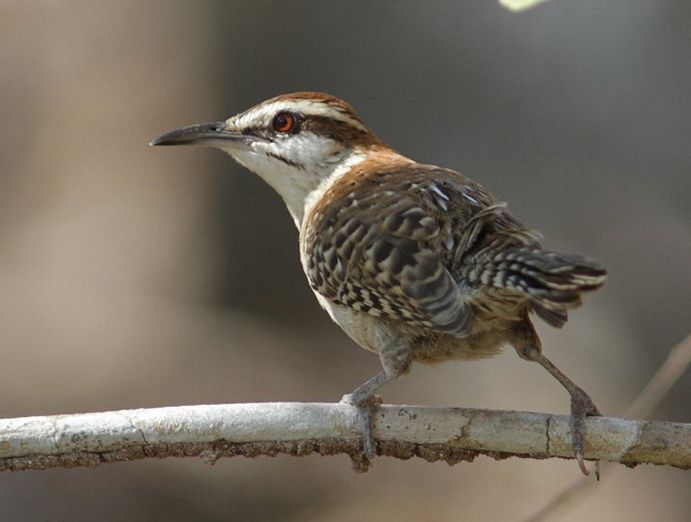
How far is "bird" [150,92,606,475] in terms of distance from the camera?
149 inches

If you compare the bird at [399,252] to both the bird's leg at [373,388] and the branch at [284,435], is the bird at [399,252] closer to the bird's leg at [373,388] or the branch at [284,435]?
the bird's leg at [373,388]

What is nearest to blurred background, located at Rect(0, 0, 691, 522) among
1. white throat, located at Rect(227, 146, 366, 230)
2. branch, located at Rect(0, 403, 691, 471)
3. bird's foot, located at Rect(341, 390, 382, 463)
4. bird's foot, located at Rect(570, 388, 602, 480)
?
white throat, located at Rect(227, 146, 366, 230)

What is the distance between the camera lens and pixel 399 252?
4039 millimetres

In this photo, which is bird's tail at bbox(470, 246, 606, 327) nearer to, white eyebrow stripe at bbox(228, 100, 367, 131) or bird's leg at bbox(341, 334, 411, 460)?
bird's leg at bbox(341, 334, 411, 460)

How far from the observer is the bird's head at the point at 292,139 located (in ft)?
16.1

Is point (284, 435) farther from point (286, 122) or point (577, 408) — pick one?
point (286, 122)

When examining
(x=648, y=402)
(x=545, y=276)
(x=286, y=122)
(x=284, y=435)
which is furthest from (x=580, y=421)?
(x=286, y=122)

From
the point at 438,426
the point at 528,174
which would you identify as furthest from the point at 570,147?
the point at 438,426

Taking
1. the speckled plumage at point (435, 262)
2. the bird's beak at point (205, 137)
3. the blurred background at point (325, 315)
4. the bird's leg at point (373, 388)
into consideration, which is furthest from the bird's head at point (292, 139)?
the blurred background at point (325, 315)

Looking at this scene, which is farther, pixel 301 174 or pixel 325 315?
pixel 325 315

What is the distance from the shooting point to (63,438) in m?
3.64

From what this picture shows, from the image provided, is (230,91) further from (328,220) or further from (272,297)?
(328,220)

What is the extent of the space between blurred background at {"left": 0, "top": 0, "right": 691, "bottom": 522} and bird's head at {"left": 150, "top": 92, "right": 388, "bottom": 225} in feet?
9.67

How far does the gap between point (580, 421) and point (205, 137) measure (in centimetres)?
214
